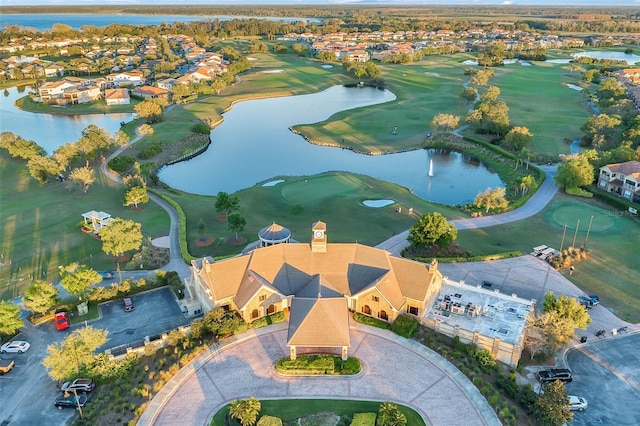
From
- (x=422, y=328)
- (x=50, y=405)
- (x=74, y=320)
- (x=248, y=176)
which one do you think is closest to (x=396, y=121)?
(x=248, y=176)

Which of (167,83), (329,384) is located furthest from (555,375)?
(167,83)

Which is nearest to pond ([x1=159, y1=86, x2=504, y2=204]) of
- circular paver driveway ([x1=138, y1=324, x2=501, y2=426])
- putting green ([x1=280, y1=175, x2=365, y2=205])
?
putting green ([x1=280, y1=175, x2=365, y2=205])

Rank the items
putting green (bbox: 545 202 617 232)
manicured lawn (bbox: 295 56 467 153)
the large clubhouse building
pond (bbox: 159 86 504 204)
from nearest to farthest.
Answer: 1. the large clubhouse building
2. putting green (bbox: 545 202 617 232)
3. pond (bbox: 159 86 504 204)
4. manicured lawn (bbox: 295 56 467 153)

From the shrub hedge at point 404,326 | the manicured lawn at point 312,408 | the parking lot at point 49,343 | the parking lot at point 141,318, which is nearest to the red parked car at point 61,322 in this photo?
the parking lot at point 49,343

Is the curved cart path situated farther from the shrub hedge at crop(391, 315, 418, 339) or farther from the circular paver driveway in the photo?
the circular paver driveway

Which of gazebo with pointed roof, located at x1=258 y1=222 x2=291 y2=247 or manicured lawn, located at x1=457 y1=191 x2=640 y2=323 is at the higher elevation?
gazebo with pointed roof, located at x1=258 y1=222 x2=291 y2=247

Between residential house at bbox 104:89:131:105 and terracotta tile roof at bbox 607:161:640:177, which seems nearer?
terracotta tile roof at bbox 607:161:640:177

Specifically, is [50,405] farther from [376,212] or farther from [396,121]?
[396,121]
